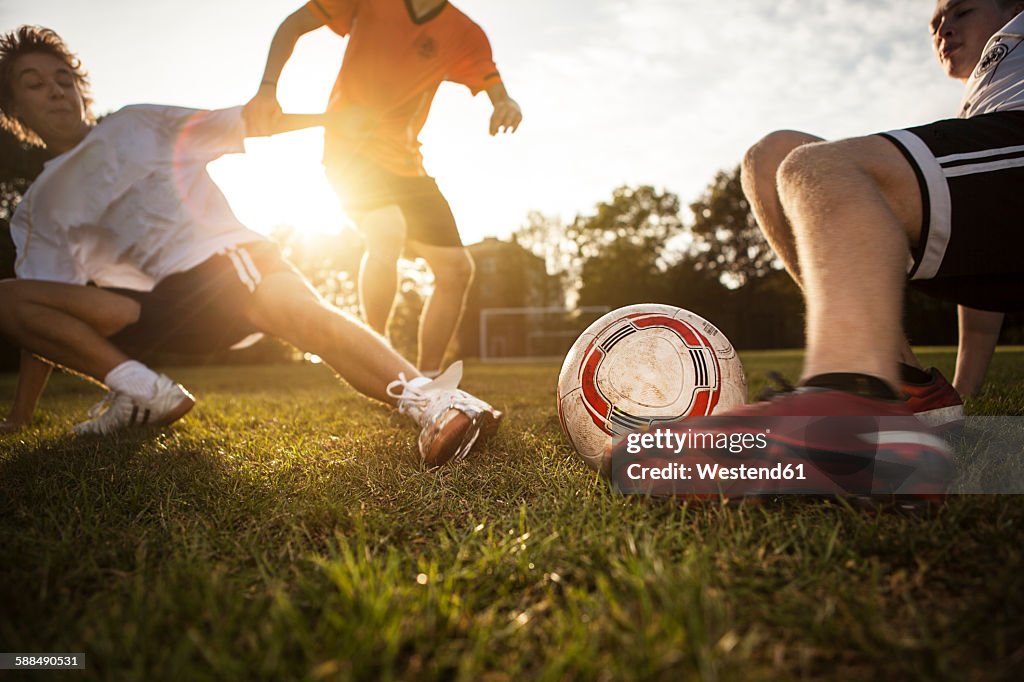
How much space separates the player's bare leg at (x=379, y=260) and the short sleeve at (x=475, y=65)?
46.2 inches

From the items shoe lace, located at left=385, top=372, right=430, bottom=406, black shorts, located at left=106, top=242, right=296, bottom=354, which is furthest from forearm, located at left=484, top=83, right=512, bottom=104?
shoe lace, located at left=385, top=372, right=430, bottom=406

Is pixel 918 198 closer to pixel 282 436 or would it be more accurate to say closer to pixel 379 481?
pixel 379 481

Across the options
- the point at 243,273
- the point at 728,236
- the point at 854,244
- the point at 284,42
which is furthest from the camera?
the point at 728,236

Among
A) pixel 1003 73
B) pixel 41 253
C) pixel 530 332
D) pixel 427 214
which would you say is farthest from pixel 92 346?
pixel 530 332

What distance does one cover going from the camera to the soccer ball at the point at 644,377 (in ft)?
6.14

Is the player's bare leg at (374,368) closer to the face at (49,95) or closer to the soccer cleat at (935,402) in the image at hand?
the soccer cleat at (935,402)

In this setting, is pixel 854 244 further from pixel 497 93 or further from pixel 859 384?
pixel 497 93

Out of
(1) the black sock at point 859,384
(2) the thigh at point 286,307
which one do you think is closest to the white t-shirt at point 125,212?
(2) the thigh at point 286,307

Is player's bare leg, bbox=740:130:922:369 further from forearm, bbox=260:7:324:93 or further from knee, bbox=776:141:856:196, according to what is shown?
forearm, bbox=260:7:324:93

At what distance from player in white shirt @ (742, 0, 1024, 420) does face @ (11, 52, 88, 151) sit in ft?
12.9

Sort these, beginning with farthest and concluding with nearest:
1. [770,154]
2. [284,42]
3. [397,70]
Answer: [397,70] → [284,42] → [770,154]

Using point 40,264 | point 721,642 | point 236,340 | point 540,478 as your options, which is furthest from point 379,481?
point 40,264

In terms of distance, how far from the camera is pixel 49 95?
11.6ft
